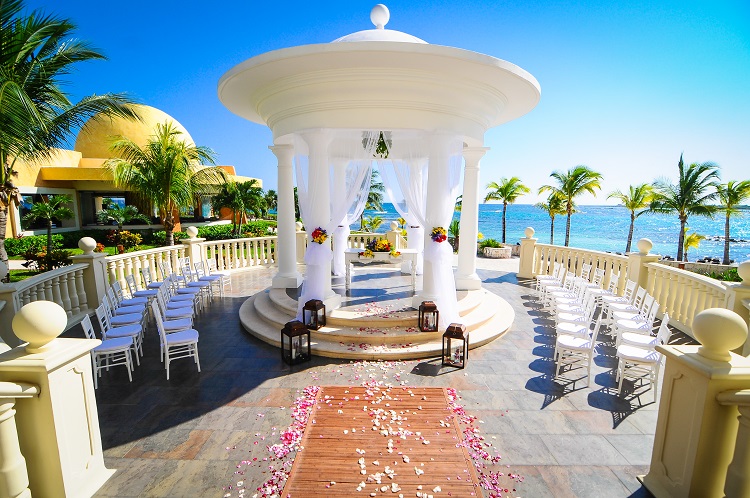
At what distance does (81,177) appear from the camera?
2017cm

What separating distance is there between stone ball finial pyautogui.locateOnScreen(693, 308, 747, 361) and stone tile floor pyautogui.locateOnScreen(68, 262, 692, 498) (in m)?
1.57

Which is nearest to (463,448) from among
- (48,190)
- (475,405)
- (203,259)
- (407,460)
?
(407,460)

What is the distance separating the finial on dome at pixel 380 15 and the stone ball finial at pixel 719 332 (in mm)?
7576

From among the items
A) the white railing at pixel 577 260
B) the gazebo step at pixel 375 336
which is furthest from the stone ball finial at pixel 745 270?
the gazebo step at pixel 375 336

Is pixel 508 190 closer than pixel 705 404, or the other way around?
pixel 705 404

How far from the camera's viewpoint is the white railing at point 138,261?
29.9 ft

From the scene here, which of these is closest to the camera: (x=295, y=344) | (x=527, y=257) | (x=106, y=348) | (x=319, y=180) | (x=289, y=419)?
(x=289, y=419)

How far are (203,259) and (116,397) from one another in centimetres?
680

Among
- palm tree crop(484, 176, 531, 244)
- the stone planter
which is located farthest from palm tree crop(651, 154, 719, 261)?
the stone planter

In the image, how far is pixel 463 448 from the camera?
3.97m

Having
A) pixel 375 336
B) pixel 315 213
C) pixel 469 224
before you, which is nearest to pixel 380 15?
pixel 315 213

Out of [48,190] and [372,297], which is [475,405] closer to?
[372,297]

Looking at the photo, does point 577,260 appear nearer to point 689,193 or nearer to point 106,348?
point 106,348

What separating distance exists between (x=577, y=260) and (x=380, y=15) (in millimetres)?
9156
